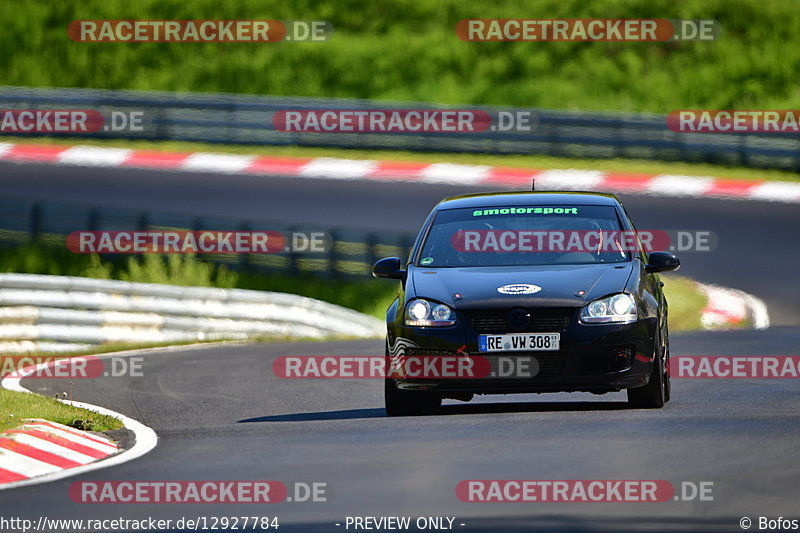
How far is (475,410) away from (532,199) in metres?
1.55

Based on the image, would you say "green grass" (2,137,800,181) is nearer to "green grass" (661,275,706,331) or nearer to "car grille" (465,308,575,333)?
"green grass" (661,275,706,331)

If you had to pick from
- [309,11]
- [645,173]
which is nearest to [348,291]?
[645,173]

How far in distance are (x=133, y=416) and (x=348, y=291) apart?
40.7 feet

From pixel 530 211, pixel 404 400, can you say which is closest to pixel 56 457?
pixel 404 400

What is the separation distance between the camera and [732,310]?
21.5 m

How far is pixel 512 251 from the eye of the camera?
1141cm

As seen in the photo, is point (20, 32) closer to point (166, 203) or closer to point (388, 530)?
point (166, 203)

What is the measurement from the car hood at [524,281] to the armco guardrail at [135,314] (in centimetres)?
911

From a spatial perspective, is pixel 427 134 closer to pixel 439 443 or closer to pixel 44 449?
pixel 44 449

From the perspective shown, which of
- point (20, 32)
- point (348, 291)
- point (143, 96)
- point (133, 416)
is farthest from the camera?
point (20, 32)

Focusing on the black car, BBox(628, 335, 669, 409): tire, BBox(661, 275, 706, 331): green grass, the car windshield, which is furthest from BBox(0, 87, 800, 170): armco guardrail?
BBox(628, 335, 669, 409): tire

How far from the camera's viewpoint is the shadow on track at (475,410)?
11547 millimetres

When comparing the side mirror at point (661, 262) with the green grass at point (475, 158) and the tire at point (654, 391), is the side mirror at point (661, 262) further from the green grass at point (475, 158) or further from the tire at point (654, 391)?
the green grass at point (475, 158)

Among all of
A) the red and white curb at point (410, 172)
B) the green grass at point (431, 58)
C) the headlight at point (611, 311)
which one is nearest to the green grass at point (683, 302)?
the red and white curb at point (410, 172)
